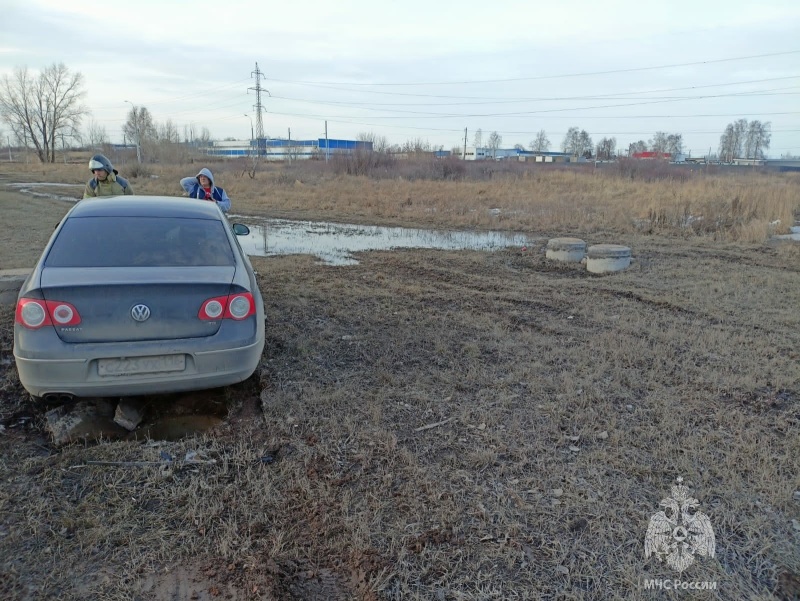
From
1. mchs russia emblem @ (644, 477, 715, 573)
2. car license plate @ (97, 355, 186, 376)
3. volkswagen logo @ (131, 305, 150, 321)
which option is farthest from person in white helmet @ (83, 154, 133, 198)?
mchs russia emblem @ (644, 477, 715, 573)

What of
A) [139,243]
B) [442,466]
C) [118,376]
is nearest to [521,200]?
[139,243]

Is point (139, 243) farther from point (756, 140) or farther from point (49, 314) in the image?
point (756, 140)

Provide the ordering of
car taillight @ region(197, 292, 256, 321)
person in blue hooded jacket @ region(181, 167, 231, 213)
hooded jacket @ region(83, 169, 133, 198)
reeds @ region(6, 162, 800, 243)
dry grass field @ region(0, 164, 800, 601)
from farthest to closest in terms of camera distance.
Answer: reeds @ region(6, 162, 800, 243), person in blue hooded jacket @ region(181, 167, 231, 213), hooded jacket @ region(83, 169, 133, 198), car taillight @ region(197, 292, 256, 321), dry grass field @ region(0, 164, 800, 601)

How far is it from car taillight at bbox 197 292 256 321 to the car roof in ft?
3.83

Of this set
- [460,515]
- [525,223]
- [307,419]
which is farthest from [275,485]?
[525,223]

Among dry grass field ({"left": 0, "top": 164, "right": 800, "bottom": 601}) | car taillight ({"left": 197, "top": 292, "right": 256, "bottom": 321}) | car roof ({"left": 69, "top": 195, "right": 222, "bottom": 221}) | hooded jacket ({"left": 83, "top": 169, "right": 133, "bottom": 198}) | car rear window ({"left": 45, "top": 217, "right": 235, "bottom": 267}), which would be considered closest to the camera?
dry grass field ({"left": 0, "top": 164, "right": 800, "bottom": 601})

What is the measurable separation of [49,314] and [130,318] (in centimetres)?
48

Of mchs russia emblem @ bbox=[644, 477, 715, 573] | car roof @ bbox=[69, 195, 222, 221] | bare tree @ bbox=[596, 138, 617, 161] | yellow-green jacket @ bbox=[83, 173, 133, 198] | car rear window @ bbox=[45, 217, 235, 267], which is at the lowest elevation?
mchs russia emblem @ bbox=[644, 477, 715, 573]

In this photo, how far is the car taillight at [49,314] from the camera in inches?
126

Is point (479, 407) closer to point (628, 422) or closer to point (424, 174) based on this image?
point (628, 422)

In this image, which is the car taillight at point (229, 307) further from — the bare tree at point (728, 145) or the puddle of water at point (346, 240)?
the bare tree at point (728, 145)

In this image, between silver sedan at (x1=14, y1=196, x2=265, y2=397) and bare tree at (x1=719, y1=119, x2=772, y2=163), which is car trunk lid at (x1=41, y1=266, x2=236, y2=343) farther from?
bare tree at (x1=719, y1=119, x2=772, y2=163)

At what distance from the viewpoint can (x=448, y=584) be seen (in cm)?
231

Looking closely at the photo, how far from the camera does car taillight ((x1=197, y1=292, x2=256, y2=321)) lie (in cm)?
345
